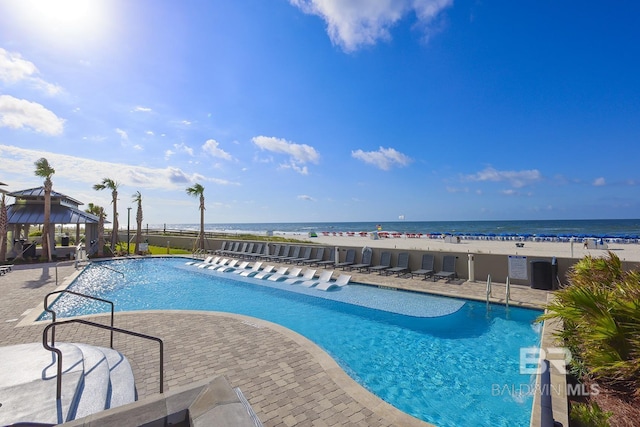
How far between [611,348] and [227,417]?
3779 millimetres

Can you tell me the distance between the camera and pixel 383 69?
52.3ft

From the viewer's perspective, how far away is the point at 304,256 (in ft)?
53.3

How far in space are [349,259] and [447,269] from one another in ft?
15.6

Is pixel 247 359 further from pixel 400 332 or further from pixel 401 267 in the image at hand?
pixel 401 267

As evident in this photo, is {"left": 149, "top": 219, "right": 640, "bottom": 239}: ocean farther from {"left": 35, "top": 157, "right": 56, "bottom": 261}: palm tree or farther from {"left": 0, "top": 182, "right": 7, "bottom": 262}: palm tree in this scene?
{"left": 0, "top": 182, "right": 7, "bottom": 262}: palm tree

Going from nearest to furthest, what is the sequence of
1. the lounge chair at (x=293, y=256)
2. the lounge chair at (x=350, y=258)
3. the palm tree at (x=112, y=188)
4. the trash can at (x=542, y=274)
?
the trash can at (x=542, y=274) → the lounge chair at (x=350, y=258) → the lounge chair at (x=293, y=256) → the palm tree at (x=112, y=188)

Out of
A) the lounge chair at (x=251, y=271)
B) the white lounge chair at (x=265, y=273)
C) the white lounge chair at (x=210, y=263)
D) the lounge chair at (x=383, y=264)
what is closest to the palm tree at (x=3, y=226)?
the white lounge chair at (x=210, y=263)

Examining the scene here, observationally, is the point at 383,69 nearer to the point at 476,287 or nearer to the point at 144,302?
the point at 476,287

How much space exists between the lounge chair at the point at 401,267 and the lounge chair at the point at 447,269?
134 centimetres

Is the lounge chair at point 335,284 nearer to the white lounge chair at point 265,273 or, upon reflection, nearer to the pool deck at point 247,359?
the white lounge chair at point 265,273

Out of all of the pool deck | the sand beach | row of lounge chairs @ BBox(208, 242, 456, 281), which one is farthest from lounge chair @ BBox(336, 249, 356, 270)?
the pool deck

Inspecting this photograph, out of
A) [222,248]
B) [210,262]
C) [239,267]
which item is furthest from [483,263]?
[222,248]

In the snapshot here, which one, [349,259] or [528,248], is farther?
[528,248]

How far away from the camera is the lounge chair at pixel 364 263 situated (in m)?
13.4
